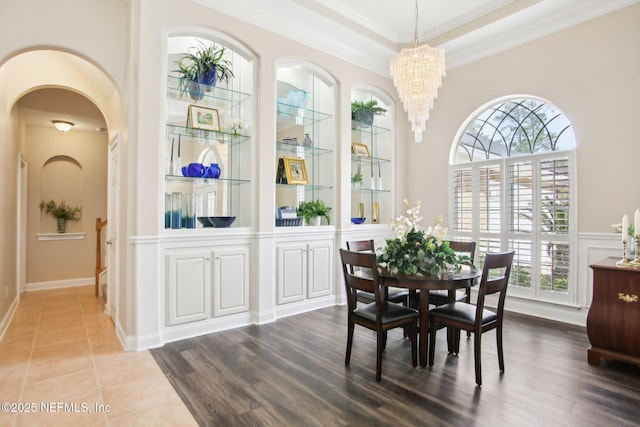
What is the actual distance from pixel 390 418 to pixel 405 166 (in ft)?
13.8

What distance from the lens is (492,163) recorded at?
4.65m

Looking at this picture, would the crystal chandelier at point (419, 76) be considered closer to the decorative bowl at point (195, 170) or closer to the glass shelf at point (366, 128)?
the glass shelf at point (366, 128)

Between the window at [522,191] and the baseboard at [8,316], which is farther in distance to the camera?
the window at [522,191]

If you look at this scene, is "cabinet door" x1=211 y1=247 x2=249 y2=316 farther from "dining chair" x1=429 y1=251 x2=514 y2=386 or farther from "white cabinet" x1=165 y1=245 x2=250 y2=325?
"dining chair" x1=429 y1=251 x2=514 y2=386

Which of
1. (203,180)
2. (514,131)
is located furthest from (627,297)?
(203,180)

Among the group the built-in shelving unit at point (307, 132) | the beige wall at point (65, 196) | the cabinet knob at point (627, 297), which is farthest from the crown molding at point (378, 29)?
the beige wall at point (65, 196)

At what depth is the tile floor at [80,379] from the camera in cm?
217

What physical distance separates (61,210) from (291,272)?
479 centimetres

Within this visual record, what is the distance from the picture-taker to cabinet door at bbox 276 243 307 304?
13.7 feet

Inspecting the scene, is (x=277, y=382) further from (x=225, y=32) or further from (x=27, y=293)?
(x=27, y=293)

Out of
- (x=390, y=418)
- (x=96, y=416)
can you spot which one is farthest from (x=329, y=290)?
(x=96, y=416)

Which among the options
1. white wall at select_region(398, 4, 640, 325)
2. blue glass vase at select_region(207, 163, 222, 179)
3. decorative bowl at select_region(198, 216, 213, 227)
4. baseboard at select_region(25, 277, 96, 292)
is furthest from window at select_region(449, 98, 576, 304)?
baseboard at select_region(25, 277, 96, 292)

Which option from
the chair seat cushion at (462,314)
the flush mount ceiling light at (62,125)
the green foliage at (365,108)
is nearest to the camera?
the chair seat cushion at (462,314)

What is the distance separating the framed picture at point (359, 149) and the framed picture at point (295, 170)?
37.5 inches
